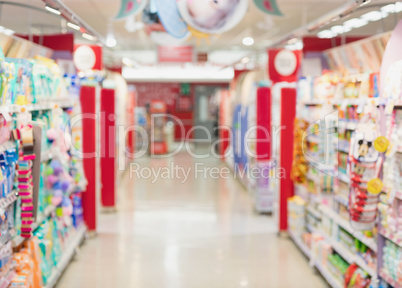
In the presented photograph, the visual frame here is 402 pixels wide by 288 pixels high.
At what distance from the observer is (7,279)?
4.02 m

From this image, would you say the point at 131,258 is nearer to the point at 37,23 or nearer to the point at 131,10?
the point at 131,10

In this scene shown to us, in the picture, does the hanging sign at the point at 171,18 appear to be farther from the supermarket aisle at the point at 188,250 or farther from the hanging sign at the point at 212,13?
the supermarket aisle at the point at 188,250

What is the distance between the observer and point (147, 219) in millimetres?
8805

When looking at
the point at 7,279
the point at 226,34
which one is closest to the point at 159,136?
the point at 226,34

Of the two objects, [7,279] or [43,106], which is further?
[43,106]

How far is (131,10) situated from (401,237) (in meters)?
2.95

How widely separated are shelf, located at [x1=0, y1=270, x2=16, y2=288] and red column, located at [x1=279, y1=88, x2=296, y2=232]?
→ 4168 millimetres

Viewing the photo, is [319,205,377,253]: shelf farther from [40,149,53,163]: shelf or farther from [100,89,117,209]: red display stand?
[100,89,117,209]: red display stand

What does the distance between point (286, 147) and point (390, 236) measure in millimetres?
3441

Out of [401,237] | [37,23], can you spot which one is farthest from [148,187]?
[401,237]

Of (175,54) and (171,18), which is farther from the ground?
(175,54)

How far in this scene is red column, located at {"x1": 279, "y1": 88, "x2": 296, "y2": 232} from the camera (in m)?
7.33

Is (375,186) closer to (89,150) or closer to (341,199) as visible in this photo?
(341,199)

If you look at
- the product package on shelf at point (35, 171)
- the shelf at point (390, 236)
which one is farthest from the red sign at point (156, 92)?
the shelf at point (390, 236)
